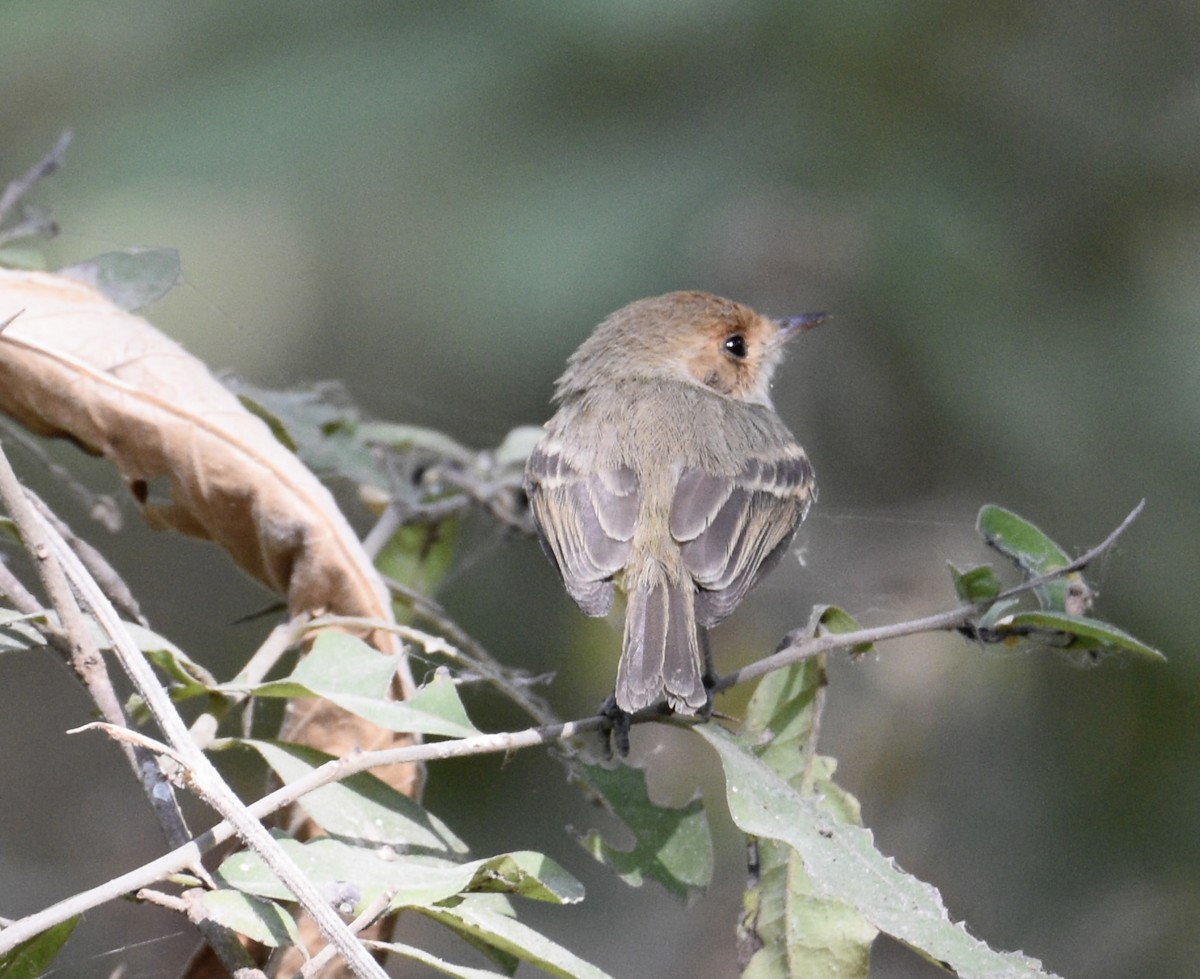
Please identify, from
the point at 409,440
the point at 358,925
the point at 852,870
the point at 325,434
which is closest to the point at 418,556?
the point at 409,440

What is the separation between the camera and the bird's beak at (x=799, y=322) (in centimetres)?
404

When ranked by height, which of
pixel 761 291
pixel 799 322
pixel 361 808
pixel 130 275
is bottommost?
pixel 361 808

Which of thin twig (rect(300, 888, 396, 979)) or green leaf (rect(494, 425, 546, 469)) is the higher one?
green leaf (rect(494, 425, 546, 469))

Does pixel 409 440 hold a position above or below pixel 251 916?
above

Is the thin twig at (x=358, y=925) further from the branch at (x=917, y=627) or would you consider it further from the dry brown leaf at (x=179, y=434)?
the dry brown leaf at (x=179, y=434)

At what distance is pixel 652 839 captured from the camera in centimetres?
212

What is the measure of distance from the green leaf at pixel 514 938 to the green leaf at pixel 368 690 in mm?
279

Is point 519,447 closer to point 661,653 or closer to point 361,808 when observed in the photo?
point 661,653

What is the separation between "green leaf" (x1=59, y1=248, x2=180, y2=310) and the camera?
2.51 metres

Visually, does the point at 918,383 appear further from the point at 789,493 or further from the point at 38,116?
the point at 38,116

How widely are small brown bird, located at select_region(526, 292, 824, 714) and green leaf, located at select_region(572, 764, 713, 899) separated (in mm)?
186

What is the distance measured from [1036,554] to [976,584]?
0.54ft

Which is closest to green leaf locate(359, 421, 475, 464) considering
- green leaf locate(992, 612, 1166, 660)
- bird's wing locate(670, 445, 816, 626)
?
bird's wing locate(670, 445, 816, 626)

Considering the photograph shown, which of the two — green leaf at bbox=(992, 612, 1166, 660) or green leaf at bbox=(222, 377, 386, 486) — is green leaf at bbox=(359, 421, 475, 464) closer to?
green leaf at bbox=(222, 377, 386, 486)
